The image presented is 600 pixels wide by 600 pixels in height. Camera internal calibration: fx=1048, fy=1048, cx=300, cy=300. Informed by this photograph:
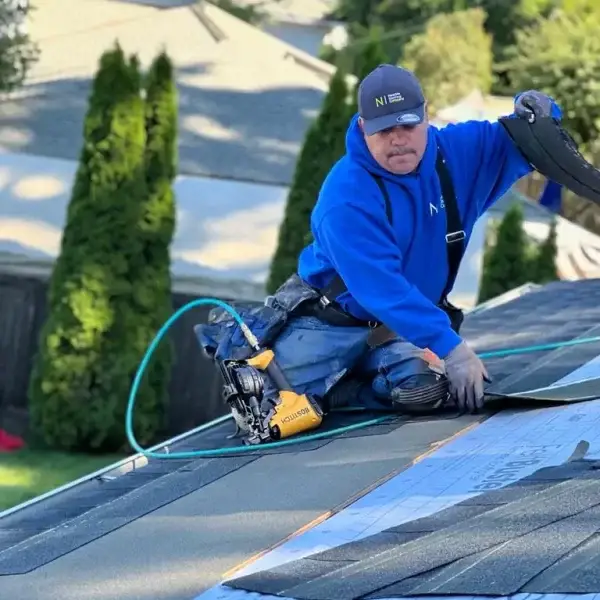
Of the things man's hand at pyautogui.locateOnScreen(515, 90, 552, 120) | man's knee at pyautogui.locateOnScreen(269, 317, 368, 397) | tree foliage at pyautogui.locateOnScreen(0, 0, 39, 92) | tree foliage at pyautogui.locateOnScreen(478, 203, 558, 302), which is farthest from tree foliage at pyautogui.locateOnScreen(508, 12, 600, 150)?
man's knee at pyautogui.locateOnScreen(269, 317, 368, 397)

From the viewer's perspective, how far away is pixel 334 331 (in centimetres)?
392

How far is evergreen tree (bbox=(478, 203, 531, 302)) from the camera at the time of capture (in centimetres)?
1059

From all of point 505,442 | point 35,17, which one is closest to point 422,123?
point 505,442

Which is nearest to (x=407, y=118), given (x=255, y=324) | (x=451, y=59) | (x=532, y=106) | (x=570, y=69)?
(x=532, y=106)

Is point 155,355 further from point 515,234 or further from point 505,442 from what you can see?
point 505,442

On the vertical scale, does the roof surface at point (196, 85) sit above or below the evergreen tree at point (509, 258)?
above

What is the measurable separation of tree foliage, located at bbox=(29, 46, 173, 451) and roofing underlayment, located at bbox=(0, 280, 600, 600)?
16.0 ft

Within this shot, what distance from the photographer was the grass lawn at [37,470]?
8.11m

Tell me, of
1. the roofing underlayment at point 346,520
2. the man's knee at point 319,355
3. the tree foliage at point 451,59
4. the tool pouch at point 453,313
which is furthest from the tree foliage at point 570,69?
the roofing underlayment at point 346,520

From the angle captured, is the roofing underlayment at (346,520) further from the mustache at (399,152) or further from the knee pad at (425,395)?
the mustache at (399,152)

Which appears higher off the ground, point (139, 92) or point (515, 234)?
point (139, 92)

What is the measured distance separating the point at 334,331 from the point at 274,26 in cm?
4110

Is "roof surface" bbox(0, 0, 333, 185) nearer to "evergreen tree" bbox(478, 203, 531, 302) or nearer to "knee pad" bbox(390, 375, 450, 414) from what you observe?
"evergreen tree" bbox(478, 203, 531, 302)

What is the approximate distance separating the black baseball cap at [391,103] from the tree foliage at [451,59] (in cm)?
2274
